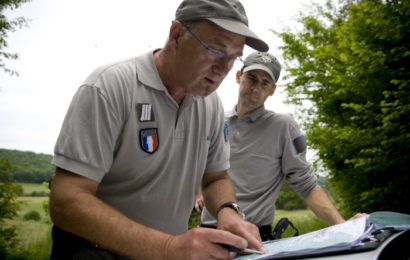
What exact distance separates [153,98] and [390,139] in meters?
4.12

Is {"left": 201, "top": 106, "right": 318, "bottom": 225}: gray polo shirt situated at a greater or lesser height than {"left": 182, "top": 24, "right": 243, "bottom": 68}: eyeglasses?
lesser

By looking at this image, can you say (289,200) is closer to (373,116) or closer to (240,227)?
(373,116)

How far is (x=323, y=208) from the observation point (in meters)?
1.84

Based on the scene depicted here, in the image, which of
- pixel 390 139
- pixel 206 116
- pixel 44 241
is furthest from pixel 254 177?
pixel 44 241

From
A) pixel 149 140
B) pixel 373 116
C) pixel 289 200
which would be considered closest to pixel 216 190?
pixel 149 140

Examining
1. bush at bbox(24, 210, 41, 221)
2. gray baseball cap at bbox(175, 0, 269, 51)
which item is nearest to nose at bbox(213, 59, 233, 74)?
gray baseball cap at bbox(175, 0, 269, 51)

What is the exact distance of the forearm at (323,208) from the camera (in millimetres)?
1749

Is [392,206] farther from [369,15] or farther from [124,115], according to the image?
[124,115]

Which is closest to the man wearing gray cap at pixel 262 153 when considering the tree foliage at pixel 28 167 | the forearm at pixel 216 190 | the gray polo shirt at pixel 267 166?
the gray polo shirt at pixel 267 166

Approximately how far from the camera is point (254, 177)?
215 cm

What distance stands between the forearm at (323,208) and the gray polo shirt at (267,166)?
0.06 m

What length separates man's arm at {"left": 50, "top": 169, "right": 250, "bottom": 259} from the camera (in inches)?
33.5

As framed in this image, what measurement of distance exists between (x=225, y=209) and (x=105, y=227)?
0.54 meters

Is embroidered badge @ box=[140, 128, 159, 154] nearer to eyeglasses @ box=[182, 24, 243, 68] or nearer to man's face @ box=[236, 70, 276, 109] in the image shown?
eyeglasses @ box=[182, 24, 243, 68]
